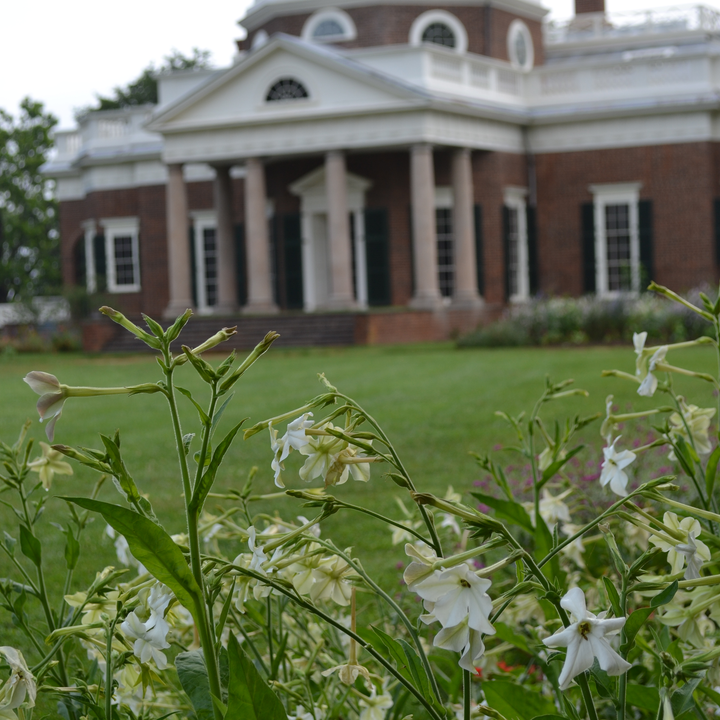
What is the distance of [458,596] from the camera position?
42.7 inches

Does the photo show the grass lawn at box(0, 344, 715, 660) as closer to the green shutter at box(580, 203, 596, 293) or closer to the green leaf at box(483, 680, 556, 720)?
the green leaf at box(483, 680, 556, 720)

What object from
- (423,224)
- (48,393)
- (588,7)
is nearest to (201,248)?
(423,224)

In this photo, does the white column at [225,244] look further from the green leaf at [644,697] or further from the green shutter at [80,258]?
the green leaf at [644,697]

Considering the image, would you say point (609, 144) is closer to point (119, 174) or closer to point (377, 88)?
point (377, 88)

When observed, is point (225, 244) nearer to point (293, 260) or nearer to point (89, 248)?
point (293, 260)

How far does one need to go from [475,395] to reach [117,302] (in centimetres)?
1986

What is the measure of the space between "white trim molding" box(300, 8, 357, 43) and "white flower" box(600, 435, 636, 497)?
27.0 meters

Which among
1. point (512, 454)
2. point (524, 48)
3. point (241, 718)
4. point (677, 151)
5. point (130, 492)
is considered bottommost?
point (512, 454)

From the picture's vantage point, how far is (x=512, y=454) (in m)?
8.00

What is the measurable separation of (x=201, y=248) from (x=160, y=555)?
28.8 metres

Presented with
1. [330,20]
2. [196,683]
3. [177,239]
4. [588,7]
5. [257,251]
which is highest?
[588,7]

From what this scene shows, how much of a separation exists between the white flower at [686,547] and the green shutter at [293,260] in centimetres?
2579

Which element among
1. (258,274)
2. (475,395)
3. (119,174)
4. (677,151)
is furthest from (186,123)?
(475,395)

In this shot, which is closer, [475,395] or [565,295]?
[475,395]
